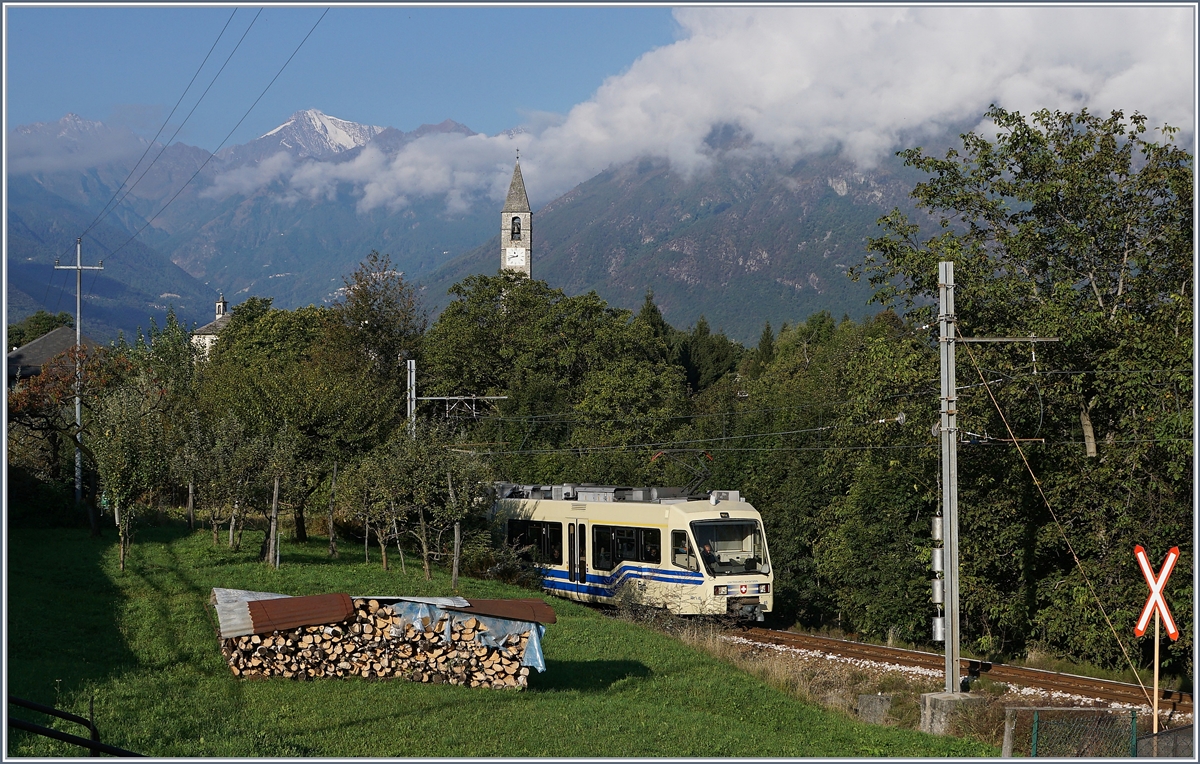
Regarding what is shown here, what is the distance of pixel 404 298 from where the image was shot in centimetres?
6675

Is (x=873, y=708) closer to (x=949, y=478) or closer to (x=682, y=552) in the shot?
(x=949, y=478)

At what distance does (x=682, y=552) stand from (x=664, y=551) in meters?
0.46

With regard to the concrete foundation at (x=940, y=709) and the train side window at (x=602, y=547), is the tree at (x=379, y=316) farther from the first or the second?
the concrete foundation at (x=940, y=709)

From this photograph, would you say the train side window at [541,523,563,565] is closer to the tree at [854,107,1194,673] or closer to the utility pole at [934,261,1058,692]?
the tree at [854,107,1194,673]

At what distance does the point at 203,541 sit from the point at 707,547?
14.2 m

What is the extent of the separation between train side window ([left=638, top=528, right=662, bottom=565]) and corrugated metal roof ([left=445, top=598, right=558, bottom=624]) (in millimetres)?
9963

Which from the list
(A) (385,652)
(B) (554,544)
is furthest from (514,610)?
(B) (554,544)

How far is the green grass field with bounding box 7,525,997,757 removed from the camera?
11.2 metres

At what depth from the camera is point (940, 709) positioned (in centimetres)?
1633

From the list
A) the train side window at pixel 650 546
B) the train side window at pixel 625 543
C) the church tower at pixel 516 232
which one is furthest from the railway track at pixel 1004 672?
the church tower at pixel 516 232

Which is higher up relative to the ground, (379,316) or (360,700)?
(379,316)

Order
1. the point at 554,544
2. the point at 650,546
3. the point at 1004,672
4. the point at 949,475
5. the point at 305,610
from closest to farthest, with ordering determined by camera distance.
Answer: the point at 305,610 < the point at 949,475 < the point at 1004,672 < the point at 650,546 < the point at 554,544

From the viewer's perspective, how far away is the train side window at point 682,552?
78.6 feet

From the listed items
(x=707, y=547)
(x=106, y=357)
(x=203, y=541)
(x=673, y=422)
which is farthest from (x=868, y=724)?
(x=106, y=357)
